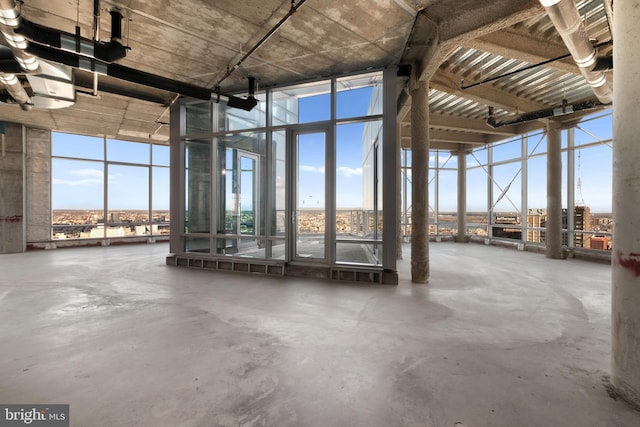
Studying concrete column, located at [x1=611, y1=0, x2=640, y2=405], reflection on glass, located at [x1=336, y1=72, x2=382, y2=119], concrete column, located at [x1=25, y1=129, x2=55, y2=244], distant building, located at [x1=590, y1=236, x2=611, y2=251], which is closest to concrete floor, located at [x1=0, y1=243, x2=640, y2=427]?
concrete column, located at [x1=611, y1=0, x2=640, y2=405]

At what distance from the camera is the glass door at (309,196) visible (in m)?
5.21

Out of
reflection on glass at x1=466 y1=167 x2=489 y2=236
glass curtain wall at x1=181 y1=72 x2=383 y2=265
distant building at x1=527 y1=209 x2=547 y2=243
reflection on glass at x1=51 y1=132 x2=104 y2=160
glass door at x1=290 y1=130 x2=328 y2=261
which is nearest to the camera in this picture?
glass curtain wall at x1=181 y1=72 x2=383 y2=265

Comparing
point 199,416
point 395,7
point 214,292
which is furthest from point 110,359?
point 395,7

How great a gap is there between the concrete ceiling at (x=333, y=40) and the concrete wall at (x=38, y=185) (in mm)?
4089

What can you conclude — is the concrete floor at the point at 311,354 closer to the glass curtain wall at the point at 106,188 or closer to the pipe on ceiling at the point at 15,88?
the pipe on ceiling at the point at 15,88

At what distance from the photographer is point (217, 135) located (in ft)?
19.7

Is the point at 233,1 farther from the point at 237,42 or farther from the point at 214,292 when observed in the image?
the point at 214,292

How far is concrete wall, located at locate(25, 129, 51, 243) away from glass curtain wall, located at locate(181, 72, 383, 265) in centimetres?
641

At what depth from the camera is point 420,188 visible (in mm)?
4824

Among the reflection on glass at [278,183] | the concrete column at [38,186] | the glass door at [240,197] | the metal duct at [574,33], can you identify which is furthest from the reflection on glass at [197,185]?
the concrete column at [38,186]

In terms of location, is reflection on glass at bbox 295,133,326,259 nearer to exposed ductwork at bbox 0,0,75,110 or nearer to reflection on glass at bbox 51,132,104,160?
exposed ductwork at bbox 0,0,75,110

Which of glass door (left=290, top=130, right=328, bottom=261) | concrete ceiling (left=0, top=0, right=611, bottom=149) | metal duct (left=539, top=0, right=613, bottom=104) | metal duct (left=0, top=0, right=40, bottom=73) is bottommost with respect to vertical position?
glass door (left=290, top=130, right=328, bottom=261)

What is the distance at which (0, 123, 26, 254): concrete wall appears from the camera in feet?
26.5

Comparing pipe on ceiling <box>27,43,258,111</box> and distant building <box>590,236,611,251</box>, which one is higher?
pipe on ceiling <box>27,43,258,111</box>
